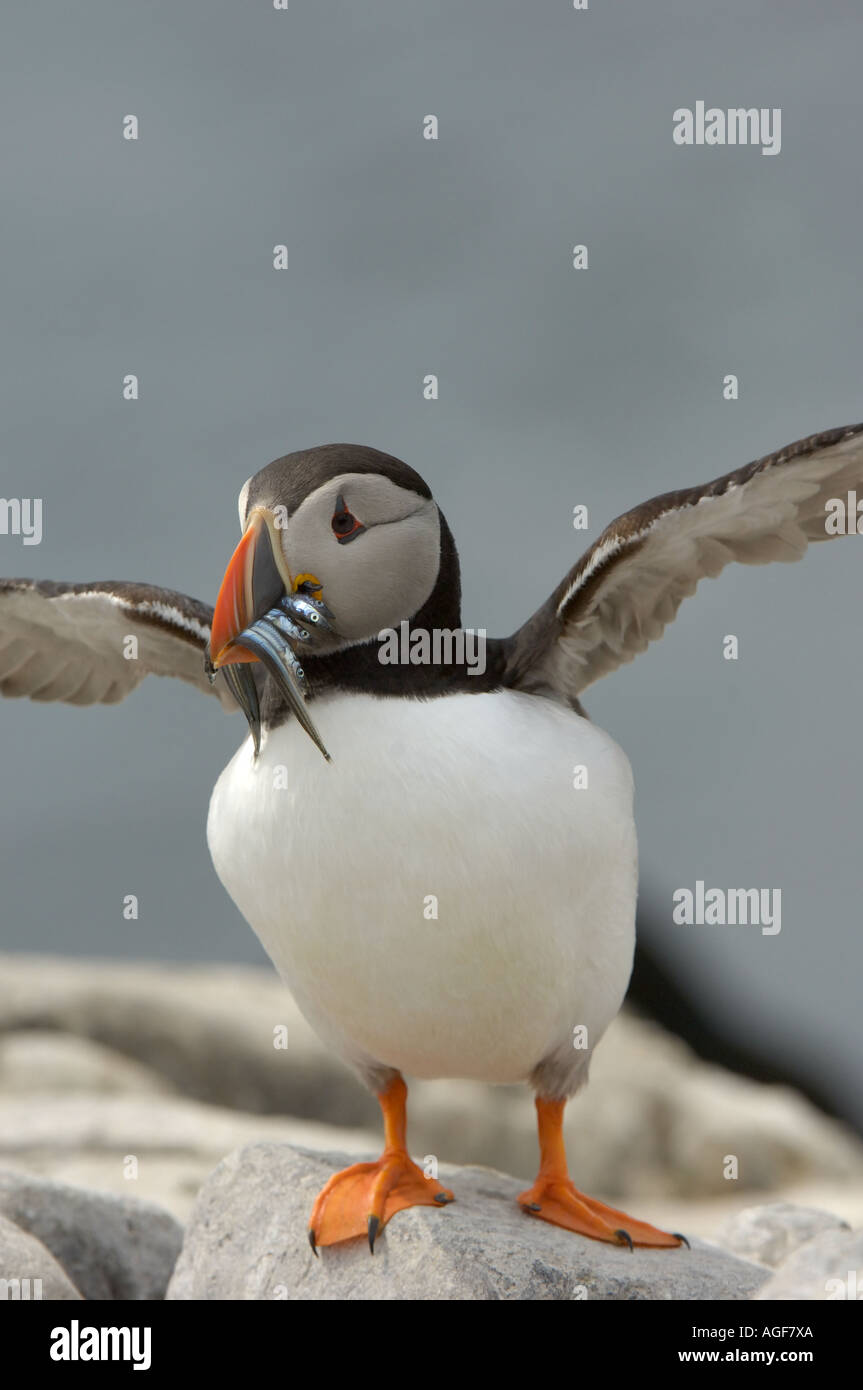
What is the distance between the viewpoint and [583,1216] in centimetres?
580

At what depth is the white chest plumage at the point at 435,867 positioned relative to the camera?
5.00 m

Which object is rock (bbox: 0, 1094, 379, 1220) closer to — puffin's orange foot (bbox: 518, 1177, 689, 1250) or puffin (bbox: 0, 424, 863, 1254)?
puffin's orange foot (bbox: 518, 1177, 689, 1250)

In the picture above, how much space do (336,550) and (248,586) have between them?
0.37 meters

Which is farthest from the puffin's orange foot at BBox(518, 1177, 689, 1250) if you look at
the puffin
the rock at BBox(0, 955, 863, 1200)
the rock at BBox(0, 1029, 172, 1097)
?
the rock at BBox(0, 1029, 172, 1097)

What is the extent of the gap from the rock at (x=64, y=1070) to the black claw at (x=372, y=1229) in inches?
267

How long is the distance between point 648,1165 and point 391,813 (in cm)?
841

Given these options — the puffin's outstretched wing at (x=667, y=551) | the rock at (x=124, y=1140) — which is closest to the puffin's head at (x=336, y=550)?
the puffin's outstretched wing at (x=667, y=551)

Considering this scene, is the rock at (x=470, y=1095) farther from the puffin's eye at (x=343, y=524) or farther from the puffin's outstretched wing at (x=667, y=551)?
the puffin's eye at (x=343, y=524)

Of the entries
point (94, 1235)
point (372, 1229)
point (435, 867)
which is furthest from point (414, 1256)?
point (94, 1235)

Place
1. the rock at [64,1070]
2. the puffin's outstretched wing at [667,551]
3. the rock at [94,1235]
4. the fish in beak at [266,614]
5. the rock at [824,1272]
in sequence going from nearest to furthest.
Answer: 1. the rock at [824,1272]
2. the fish in beak at [266,614]
3. the puffin's outstretched wing at [667,551]
4. the rock at [94,1235]
5. the rock at [64,1070]

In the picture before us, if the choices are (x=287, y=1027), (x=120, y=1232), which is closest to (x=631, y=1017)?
(x=287, y=1027)

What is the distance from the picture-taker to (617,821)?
546 centimetres

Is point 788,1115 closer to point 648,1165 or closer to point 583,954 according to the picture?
point 648,1165

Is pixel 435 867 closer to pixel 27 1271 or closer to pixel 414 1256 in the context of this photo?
pixel 414 1256
